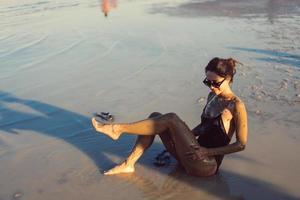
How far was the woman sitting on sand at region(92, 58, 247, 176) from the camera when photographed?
4.16 m

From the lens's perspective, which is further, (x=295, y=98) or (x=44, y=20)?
(x=44, y=20)

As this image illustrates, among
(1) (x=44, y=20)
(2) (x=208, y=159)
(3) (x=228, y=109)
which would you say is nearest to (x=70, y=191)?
(2) (x=208, y=159)

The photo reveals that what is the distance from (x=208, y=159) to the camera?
4383 millimetres

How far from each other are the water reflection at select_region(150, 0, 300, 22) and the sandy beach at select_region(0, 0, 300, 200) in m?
0.24

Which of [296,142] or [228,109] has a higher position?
[228,109]

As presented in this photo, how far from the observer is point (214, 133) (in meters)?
4.37

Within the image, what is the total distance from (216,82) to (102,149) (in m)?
1.86

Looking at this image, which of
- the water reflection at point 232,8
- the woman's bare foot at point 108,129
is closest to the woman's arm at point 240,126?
the woman's bare foot at point 108,129

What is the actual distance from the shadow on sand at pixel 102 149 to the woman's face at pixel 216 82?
93cm

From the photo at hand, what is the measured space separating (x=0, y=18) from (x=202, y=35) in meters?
9.09

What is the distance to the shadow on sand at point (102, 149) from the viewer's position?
4398mm

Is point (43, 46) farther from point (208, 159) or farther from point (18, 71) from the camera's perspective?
point (208, 159)

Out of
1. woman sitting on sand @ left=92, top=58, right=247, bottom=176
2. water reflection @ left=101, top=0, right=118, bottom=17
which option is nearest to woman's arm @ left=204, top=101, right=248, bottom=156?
woman sitting on sand @ left=92, top=58, right=247, bottom=176

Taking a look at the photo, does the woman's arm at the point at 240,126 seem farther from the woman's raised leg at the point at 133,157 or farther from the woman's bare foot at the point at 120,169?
the woman's bare foot at the point at 120,169
